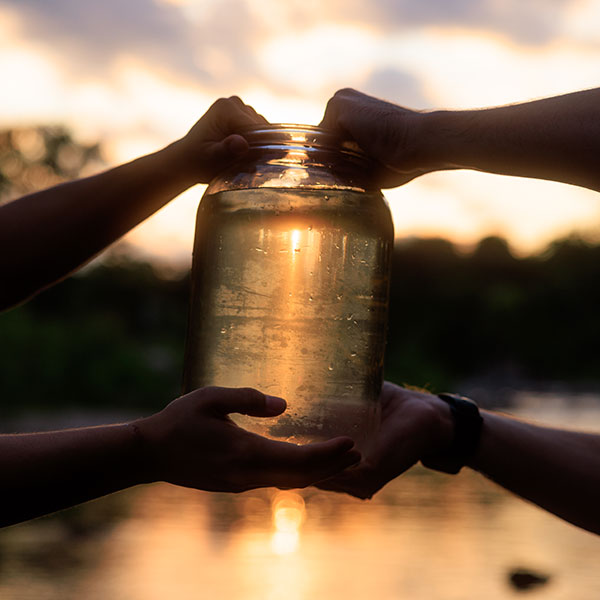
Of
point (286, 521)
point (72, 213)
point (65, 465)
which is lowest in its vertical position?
point (65, 465)

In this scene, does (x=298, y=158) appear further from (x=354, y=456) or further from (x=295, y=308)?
(x=354, y=456)

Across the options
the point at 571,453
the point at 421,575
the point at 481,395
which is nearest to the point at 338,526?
the point at 421,575

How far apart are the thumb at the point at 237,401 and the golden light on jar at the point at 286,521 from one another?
41.7 feet

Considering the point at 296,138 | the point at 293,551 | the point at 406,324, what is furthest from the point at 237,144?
the point at 406,324

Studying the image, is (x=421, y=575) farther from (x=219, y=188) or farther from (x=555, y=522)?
(x=219, y=188)

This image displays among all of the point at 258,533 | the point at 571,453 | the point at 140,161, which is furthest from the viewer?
the point at 258,533

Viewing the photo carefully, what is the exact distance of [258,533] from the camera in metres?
15.9

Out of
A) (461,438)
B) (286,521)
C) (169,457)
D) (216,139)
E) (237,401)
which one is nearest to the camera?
(237,401)

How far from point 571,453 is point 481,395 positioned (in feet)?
183

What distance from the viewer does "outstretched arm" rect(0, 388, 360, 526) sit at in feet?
5.82

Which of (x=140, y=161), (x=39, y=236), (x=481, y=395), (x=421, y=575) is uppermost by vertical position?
(x=481, y=395)

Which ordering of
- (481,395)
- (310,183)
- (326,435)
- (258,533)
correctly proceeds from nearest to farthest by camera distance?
(326,435) < (310,183) < (258,533) < (481,395)

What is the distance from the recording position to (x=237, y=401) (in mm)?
1742

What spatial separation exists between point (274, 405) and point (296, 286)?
1.13 ft
